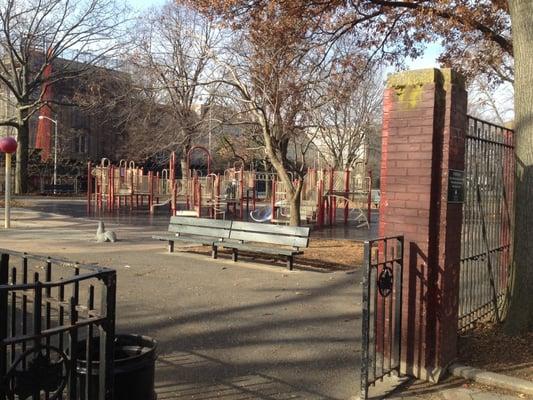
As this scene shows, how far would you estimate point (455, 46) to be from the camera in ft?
43.7

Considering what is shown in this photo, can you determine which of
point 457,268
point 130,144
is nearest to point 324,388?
point 457,268

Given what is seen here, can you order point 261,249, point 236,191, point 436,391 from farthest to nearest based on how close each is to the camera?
1. point 236,191
2. point 261,249
3. point 436,391

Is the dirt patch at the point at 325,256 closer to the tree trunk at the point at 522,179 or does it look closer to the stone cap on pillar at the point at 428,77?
the tree trunk at the point at 522,179

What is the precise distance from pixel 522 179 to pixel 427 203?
1.62 metres

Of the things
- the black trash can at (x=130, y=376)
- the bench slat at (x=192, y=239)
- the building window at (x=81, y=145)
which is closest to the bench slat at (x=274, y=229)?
the bench slat at (x=192, y=239)

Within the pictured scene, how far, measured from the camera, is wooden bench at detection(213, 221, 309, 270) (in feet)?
32.4

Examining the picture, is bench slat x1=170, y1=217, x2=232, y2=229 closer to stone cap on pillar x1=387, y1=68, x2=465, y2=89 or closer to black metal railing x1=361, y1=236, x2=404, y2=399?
black metal railing x1=361, y1=236, x2=404, y2=399

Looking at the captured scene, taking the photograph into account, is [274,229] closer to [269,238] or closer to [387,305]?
[269,238]

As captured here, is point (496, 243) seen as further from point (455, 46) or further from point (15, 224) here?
point (15, 224)

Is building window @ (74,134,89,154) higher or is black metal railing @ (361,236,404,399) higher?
building window @ (74,134,89,154)

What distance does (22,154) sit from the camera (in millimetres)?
38094

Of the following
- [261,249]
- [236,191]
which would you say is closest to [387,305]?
[261,249]

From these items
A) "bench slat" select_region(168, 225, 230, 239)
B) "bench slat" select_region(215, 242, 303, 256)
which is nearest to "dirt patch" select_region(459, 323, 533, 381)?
"bench slat" select_region(215, 242, 303, 256)

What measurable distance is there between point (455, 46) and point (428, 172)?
31.3 feet
